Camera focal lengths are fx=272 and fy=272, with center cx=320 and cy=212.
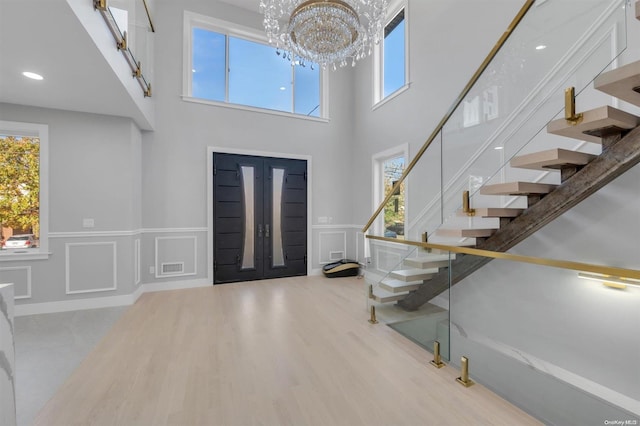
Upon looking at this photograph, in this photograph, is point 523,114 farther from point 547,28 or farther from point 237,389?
point 237,389

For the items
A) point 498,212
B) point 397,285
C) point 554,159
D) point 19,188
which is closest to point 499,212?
point 498,212

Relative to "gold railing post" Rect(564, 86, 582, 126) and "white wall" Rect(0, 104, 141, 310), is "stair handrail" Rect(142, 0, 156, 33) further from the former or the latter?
"gold railing post" Rect(564, 86, 582, 126)

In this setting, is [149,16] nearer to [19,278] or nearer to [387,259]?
[19,278]

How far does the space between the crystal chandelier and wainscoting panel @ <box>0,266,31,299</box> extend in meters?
4.35

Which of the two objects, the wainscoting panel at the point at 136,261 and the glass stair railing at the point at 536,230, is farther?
the wainscoting panel at the point at 136,261

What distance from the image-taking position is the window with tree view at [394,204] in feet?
13.9

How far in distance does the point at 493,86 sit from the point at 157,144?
486cm

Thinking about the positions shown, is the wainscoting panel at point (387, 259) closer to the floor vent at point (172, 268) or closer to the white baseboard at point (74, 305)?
the floor vent at point (172, 268)

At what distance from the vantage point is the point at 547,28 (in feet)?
7.07

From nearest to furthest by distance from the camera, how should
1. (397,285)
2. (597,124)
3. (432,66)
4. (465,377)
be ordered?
(597,124) < (465,377) < (397,285) < (432,66)

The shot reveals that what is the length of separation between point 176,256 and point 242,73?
372cm

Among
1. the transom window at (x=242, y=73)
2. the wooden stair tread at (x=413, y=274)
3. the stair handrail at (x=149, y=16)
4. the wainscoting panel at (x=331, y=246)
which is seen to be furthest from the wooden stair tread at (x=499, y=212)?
the stair handrail at (x=149, y=16)

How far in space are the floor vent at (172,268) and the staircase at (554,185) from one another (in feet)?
12.0

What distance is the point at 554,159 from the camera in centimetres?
200
